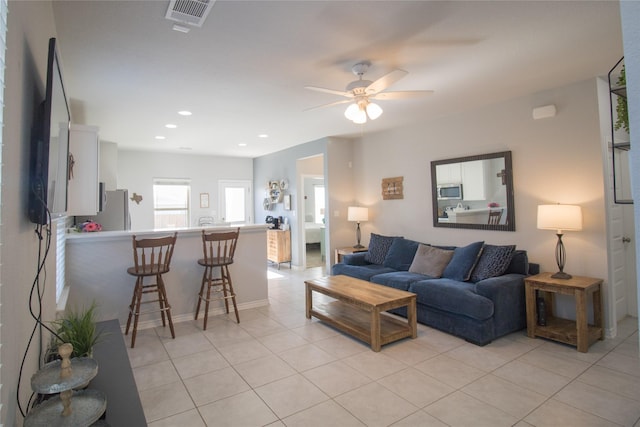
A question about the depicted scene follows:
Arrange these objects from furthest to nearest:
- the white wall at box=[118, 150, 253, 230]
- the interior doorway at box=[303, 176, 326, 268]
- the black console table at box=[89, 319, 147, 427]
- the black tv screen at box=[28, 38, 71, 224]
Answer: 1. the interior doorway at box=[303, 176, 326, 268]
2. the white wall at box=[118, 150, 253, 230]
3. the black console table at box=[89, 319, 147, 427]
4. the black tv screen at box=[28, 38, 71, 224]

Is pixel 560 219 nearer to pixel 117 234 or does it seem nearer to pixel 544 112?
pixel 544 112

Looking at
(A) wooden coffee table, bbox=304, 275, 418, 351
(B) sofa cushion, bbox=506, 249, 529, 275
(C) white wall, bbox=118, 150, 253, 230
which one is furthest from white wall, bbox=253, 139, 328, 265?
(B) sofa cushion, bbox=506, 249, 529, 275

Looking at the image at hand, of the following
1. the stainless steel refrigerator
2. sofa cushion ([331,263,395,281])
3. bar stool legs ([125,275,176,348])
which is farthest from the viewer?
the stainless steel refrigerator

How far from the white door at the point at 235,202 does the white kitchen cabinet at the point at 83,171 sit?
6.09 meters

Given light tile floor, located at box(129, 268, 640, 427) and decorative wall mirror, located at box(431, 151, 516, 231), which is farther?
decorative wall mirror, located at box(431, 151, 516, 231)

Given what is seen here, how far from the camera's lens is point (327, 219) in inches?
241

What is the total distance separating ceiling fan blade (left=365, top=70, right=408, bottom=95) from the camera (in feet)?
8.48

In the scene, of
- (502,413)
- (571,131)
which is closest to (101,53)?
(502,413)

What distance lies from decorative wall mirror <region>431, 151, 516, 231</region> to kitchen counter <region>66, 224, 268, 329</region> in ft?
8.56

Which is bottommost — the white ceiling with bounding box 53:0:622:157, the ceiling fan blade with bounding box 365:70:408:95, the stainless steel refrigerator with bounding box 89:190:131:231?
the stainless steel refrigerator with bounding box 89:190:131:231

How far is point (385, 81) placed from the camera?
278 cm

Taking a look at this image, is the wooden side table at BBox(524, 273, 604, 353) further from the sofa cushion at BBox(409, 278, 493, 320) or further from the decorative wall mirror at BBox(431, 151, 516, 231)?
the decorative wall mirror at BBox(431, 151, 516, 231)

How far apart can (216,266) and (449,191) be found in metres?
3.28

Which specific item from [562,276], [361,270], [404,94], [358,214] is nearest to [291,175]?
[358,214]
